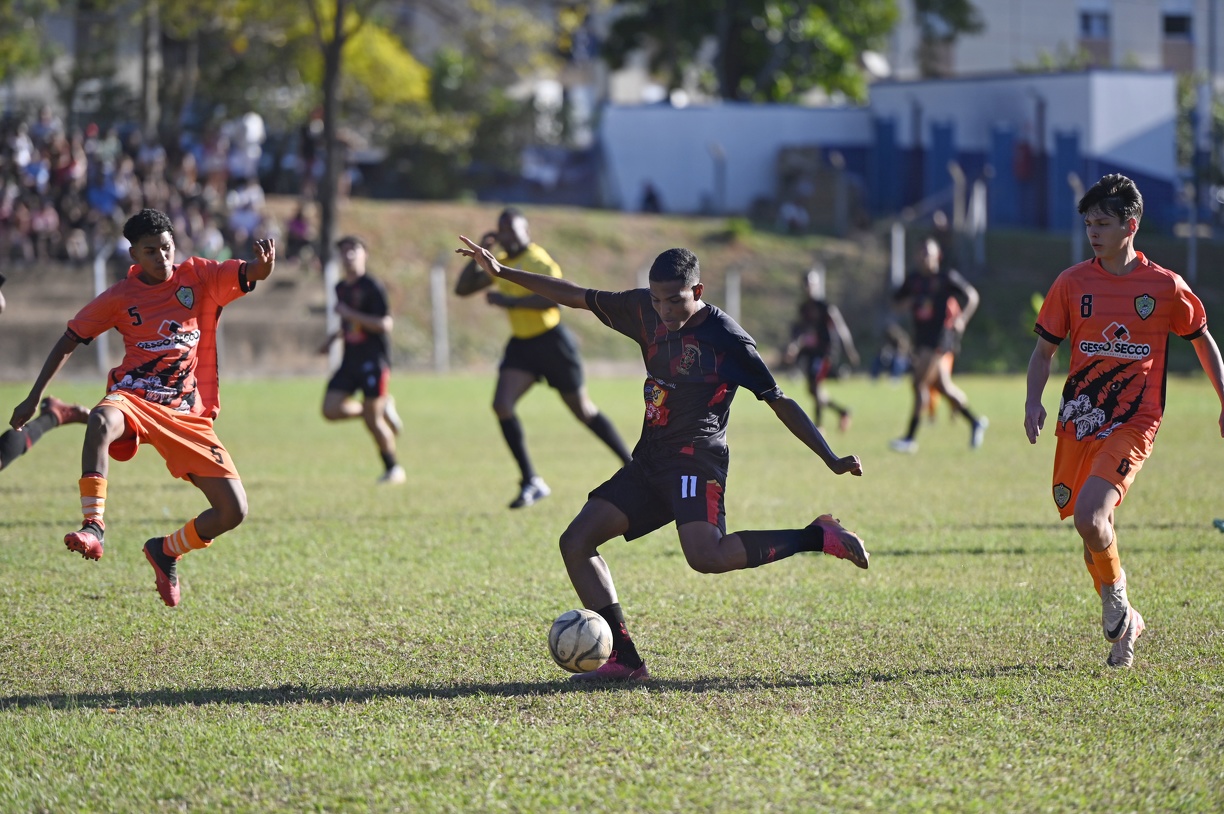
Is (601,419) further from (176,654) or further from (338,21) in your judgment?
(338,21)

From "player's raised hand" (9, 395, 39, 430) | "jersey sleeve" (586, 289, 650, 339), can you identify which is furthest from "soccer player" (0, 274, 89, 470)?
"jersey sleeve" (586, 289, 650, 339)

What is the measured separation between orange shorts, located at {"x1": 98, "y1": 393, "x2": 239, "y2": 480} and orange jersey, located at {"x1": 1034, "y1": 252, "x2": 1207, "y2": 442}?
404 cm

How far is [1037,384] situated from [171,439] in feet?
13.5

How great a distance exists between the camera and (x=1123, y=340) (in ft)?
20.3

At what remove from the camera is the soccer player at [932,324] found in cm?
1484

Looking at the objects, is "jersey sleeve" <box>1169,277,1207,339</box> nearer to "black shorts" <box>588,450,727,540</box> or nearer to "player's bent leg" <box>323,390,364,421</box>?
"black shorts" <box>588,450,727,540</box>

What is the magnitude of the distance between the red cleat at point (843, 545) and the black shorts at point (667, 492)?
46cm

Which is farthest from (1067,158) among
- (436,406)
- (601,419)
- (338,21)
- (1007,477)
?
(601,419)

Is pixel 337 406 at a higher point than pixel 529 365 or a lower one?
lower

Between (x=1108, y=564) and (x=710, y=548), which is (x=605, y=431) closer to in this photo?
(x=710, y=548)

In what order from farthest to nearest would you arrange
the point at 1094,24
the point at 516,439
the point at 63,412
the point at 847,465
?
1. the point at 1094,24
2. the point at 516,439
3. the point at 63,412
4. the point at 847,465

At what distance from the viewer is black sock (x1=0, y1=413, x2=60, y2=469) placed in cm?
886

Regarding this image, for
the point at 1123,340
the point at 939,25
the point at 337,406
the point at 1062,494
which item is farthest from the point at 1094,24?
the point at 1062,494

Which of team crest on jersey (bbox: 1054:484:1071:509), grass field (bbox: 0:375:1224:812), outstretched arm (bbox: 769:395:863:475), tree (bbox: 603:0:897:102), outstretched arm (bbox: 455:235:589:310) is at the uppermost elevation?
tree (bbox: 603:0:897:102)
